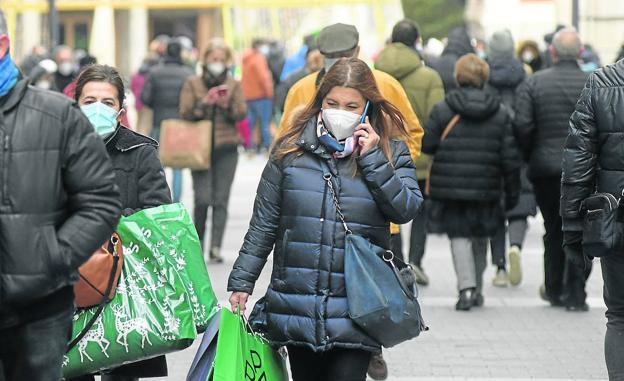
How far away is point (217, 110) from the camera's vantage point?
12719 millimetres

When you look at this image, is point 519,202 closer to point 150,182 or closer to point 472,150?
point 472,150

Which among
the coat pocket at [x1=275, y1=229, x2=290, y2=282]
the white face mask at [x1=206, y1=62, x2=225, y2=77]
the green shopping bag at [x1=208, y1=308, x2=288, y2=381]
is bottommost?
the green shopping bag at [x1=208, y1=308, x2=288, y2=381]

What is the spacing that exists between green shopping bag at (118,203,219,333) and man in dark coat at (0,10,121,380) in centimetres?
97

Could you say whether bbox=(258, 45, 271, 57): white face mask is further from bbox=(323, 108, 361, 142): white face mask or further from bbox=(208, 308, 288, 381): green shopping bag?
bbox=(208, 308, 288, 381): green shopping bag

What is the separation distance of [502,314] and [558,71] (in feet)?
5.59

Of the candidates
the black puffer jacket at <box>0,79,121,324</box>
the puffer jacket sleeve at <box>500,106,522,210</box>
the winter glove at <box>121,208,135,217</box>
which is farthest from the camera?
the puffer jacket sleeve at <box>500,106,522,210</box>

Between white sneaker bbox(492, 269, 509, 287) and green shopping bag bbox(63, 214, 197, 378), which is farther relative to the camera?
white sneaker bbox(492, 269, 509, 287)

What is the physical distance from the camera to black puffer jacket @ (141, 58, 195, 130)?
51.0 feet

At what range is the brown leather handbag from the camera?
536 cm

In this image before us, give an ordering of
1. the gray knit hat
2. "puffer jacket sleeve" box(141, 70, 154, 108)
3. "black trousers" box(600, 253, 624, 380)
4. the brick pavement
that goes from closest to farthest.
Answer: "black trousers" box(600, 253, 624, 380)
the brick pavement
the gray knit hat
"puffer jacket sleeve" box(141, 70, 154, 108)

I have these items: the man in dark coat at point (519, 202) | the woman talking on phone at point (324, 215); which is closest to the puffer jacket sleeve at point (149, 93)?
the man in dark coat at point (519, 202)

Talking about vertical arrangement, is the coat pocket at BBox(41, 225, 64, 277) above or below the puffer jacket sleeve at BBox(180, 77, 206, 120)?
above

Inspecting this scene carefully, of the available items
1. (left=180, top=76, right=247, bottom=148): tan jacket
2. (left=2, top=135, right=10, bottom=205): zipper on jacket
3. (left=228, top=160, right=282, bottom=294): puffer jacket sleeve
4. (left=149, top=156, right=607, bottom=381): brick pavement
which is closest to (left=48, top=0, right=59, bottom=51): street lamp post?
(left=180, top=76, right=247, bottom=148): tan jacket

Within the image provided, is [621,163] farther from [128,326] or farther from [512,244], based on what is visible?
[512,244]
